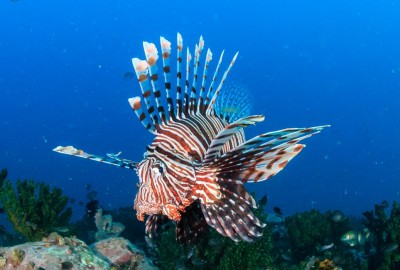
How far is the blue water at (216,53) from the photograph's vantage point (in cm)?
8556

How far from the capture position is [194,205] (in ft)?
12.4

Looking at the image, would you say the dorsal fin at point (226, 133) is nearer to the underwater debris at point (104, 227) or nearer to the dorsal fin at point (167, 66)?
the dorsal fin at point (167, 66)

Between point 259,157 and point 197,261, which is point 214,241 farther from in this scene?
point 259,157

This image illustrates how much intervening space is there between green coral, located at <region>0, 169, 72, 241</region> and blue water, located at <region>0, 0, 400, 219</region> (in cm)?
6794

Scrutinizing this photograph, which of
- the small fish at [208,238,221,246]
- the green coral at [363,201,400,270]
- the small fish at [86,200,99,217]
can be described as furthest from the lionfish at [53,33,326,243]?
the small fish at [86,200,99,217]

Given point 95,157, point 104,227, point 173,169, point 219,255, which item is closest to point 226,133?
point 173,169

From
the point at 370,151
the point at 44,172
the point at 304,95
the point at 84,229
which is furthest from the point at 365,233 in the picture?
the point at 304,95

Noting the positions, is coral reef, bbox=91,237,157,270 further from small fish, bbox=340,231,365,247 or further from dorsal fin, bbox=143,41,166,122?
small fish, bbox=340,231,365,247

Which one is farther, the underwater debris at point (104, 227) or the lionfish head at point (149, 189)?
the underwater debris at point (104, 227)

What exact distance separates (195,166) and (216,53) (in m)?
89.5

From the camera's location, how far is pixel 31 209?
5.59 metres

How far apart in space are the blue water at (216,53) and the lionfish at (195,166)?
70389mm

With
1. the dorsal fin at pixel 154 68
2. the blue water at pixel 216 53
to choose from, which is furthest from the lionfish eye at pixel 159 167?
the blue water at pixel 216 53

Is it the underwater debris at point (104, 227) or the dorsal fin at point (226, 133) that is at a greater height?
the underwater debris at point (104, 227)
